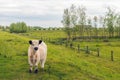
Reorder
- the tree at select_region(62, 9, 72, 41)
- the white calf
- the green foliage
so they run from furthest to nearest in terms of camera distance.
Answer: the green foliage, the tree at select_region(62, 9, 72, 41), the white calf

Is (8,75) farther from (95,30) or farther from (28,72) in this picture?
(95,30)

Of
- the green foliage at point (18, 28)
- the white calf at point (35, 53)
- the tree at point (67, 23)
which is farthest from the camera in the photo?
the green foliage at point (18, 28)

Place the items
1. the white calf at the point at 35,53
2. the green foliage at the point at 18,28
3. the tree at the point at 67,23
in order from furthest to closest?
the green foliage at the point at 18,28, the tree at the point at 67,23, the white calf at the point at 35,53

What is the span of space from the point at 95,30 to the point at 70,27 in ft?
93.0

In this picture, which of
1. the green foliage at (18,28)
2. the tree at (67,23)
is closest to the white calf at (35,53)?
the tree at (67,23)

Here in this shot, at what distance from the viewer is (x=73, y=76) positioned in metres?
23.2

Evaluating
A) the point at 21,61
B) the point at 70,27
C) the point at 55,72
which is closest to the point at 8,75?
the point at 55,72

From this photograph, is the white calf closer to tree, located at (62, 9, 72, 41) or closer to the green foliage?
tree, located at (62, 9, 72, 41)

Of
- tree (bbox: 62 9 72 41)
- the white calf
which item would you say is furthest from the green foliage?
the white calf

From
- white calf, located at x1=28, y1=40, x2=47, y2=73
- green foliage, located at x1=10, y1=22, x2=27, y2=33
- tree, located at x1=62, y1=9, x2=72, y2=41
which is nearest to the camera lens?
white calf, located at x1=28, y1=40, x2=47, y2=73

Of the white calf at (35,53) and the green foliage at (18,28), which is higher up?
the green foliage at (18,28)

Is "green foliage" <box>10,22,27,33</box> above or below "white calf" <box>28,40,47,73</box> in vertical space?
above

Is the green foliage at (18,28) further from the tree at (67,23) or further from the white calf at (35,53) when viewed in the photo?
the white calf at (35,53)

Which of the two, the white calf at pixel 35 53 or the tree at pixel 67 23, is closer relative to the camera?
the white calf at pixel 35 53
